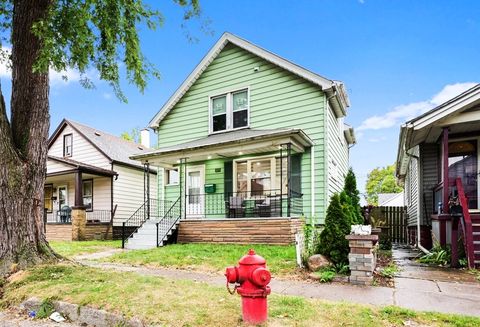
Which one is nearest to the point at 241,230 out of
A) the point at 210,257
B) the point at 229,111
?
the point at 210,257

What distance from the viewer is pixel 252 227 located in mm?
10445

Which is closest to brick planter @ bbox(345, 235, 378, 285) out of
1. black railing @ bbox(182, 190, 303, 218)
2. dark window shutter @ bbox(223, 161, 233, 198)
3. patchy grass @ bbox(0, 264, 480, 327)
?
patchy grass @ bbox(0, 264, 480, 327)

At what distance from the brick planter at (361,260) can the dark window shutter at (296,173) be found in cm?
619

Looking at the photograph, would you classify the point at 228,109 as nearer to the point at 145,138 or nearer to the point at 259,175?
the point at 259,175

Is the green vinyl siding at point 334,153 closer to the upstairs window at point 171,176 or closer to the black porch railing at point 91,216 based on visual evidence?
the upstairs window at point 171,176

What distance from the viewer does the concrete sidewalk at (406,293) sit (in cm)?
422

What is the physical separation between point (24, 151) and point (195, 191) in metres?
8.23

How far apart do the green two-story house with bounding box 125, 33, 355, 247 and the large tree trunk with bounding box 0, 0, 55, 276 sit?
18.4 ft

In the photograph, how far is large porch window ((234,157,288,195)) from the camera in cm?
1205

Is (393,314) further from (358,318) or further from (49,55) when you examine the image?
(49,55)

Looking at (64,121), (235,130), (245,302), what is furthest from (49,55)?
(64,121)

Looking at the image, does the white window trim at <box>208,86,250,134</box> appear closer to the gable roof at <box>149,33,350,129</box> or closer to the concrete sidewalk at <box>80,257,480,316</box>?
the gable roof at <box>149,33,350,129</box>

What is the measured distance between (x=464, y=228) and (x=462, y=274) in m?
1.27

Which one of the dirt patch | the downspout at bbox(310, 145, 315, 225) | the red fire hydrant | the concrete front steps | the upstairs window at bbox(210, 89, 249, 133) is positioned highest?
the upstairs window at bbox(210, 89, 249, 133)
